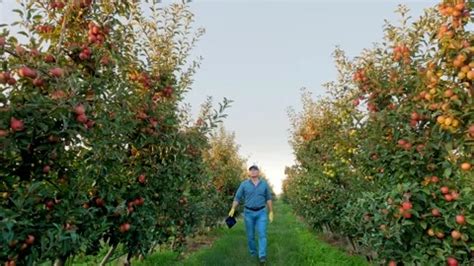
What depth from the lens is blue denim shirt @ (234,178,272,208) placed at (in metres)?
10.7

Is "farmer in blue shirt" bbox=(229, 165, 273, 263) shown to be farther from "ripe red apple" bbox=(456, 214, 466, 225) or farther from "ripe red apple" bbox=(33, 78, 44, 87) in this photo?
"ripe red apple" bbox=(33, 78, 44, 87)

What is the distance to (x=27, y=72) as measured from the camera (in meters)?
3.46

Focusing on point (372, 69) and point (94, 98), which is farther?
point (372, 69)

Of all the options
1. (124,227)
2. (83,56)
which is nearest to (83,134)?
(83,56)

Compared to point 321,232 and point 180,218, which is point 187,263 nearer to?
point 180,218

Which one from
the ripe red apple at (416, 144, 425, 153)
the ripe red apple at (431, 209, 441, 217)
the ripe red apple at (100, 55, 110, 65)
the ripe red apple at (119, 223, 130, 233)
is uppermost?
the ripe red apple at (100, 55, 110, 65)

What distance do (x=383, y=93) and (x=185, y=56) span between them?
123 inches

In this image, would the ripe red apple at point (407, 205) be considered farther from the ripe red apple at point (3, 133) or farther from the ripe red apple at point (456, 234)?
the ripe red apple at point (3, 133)

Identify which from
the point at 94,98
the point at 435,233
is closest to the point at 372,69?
the point at 435,233

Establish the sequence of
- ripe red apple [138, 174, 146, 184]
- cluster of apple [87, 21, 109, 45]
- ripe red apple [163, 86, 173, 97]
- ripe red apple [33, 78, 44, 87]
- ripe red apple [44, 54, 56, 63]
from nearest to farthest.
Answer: ripe red apple [33, 78, 44, 87], ripe red apple [44, 54, 56, 63], cluster of apple [87, 21, 109, 45], ripe red apple [138, 174, 146, 184], ripe red apple [163, 86, 173, 97]

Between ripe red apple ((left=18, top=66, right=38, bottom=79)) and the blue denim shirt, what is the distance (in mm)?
7609

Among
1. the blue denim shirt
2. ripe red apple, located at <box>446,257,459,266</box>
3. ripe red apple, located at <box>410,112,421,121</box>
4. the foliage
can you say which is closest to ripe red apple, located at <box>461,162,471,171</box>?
the foliage

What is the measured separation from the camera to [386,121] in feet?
16.6

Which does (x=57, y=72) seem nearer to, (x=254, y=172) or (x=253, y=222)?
(x=254, y=172)
